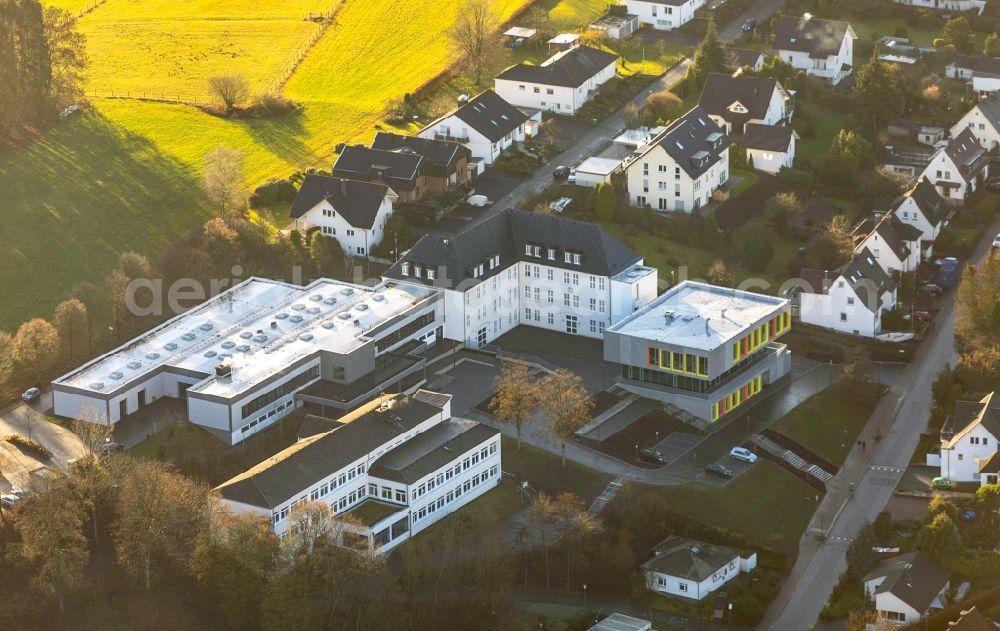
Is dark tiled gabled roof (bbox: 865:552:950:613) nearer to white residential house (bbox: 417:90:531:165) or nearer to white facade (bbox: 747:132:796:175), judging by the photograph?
white facade (bbox: 747:132:796:175)

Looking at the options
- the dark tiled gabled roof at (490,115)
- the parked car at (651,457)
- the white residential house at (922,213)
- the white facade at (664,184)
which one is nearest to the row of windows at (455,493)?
the parked car at (651,457)

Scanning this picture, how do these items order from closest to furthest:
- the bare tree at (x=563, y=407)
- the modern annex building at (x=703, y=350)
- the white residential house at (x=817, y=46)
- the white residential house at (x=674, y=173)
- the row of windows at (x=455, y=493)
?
1. the row of windows at (x=455, y=493)
2. the bare tree at (x=563, y=407)
3. the modern annex building at (x=703, y=350)
4. the white residential house at (x=674, y=173)
5. the white residential house at (x=817, y=46)

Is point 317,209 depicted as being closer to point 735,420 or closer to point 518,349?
point 518,349

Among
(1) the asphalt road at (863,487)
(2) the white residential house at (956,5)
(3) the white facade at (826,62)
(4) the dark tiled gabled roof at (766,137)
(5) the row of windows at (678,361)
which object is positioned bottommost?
(1) the asphalt road at (863,487)

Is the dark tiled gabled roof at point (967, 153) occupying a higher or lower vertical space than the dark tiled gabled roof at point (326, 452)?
higher

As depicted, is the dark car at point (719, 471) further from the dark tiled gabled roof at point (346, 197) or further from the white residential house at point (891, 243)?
the dark tiled gabled roof at point (346, 197)

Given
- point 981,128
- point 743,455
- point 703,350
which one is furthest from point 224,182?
point 981,128
